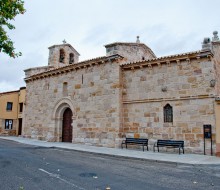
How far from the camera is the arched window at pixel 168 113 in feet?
39.8

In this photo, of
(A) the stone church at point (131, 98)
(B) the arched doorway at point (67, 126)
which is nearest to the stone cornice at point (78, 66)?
(A) the stone church at point (131, 98)

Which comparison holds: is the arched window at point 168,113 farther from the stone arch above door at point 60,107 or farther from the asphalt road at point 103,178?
the stone arch above door at point 60,107

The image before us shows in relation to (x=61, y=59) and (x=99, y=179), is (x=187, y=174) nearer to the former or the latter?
(x=99, y=179)

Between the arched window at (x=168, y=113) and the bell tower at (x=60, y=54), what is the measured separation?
10.6 m

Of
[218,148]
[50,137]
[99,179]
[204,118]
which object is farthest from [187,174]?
[50,137]

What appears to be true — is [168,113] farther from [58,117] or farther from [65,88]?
[58,117]

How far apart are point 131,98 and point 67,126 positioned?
6.01 metres

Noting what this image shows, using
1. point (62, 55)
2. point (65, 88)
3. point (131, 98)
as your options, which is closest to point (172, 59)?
point (131, 98)

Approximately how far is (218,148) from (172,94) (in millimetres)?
3541

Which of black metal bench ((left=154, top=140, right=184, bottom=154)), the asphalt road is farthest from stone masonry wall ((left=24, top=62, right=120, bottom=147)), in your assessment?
the asphalt road

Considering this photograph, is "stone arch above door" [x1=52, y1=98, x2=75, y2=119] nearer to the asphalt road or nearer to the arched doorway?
the arched doorway

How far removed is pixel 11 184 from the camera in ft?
16.5

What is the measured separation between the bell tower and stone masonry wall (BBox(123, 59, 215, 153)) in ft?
25.2

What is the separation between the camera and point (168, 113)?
481 inches
